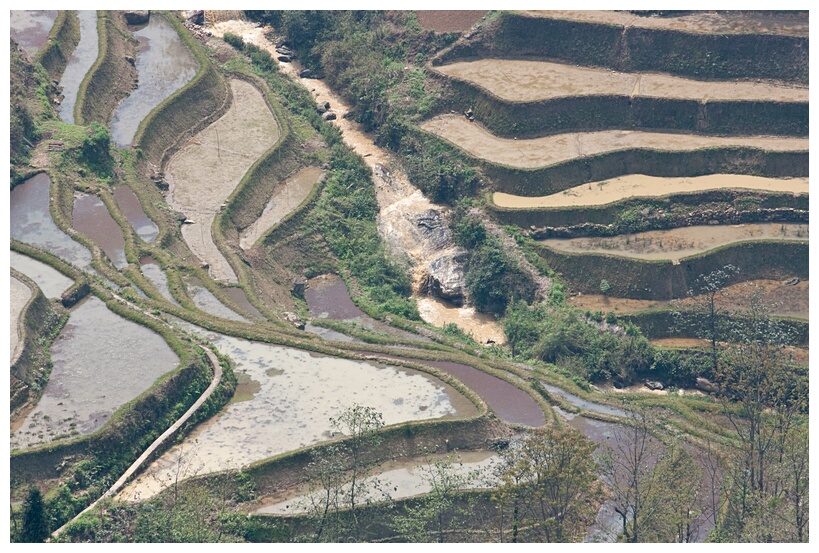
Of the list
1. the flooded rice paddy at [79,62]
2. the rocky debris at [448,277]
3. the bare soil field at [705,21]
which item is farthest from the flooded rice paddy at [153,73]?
the bare soil field at [705,21]

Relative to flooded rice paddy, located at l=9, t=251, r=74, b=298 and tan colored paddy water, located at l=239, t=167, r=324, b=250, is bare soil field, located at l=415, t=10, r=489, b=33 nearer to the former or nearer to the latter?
tan colored paddy water, located at l=239, t=167, r=324, b=250

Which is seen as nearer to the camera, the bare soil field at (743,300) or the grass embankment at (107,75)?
the bare soil field at (743,300)

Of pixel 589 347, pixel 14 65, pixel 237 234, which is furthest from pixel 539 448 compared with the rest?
pixel 14 65

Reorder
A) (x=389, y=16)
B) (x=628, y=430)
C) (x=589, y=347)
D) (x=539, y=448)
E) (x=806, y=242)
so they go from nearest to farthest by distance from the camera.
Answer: (x=539, y=448) < (x=628, y=430) < (x=589, y=347) < (x=806, y=242) < (x=389, y=16)

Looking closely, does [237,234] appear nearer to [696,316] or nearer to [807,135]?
[696,316]

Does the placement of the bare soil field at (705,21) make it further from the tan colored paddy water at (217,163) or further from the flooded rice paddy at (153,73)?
the flooded rice paddy at (153,73)

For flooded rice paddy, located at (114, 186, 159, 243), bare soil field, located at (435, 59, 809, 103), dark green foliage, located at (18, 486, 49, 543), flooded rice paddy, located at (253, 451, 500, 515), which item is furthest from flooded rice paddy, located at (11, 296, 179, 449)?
bare soil field, located at (435, 59, 809, 103)

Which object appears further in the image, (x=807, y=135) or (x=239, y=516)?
(x=807, y=135)
